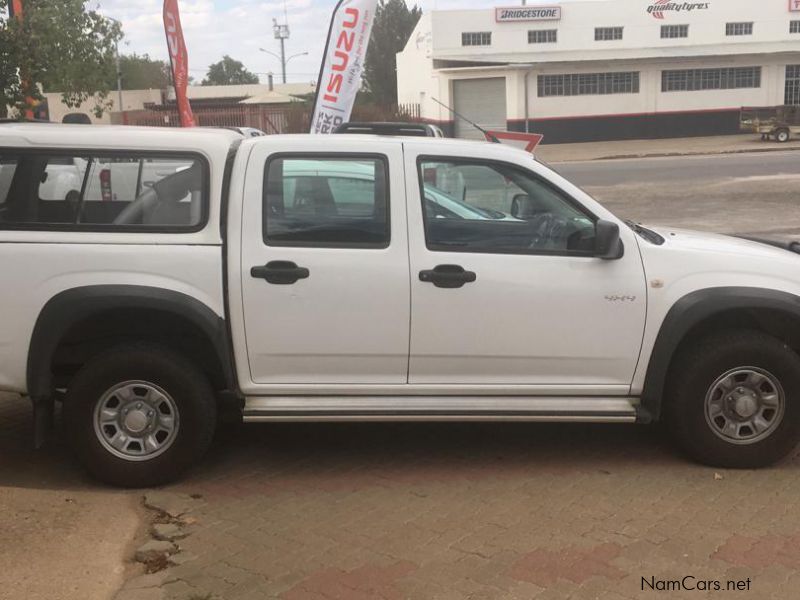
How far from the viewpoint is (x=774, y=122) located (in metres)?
34.1

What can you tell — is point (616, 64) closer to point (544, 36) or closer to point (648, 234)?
point (544, 36)

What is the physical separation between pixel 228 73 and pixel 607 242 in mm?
122807

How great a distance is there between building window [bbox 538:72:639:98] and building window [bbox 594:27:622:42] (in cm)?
192

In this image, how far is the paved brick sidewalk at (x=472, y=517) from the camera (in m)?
3.66

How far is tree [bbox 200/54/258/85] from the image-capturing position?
11894cm

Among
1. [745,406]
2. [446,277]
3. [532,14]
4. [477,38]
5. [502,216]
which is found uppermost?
[532,14]

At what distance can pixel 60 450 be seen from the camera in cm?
527

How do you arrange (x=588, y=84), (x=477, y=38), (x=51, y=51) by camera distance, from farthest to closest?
(x=477, y=38)
(x=588, y=84)
(x=51, y=51)

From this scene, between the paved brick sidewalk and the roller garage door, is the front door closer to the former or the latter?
the paved brick sidewalk

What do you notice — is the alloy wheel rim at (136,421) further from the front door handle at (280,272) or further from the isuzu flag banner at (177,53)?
the isuzu flag banner at (177,53)

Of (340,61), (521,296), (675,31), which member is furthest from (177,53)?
(675,31)

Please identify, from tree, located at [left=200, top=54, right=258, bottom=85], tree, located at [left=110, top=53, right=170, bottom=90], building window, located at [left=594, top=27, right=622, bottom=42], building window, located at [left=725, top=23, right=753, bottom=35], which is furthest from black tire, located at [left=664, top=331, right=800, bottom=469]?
tree, located at [left=200, top=54, right=258, bottom=85]

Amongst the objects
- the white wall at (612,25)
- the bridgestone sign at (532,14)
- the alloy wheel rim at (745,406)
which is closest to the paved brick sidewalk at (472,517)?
the alloy wheel rim at (745,406)

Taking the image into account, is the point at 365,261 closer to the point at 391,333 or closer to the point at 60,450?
the point at 391,333
